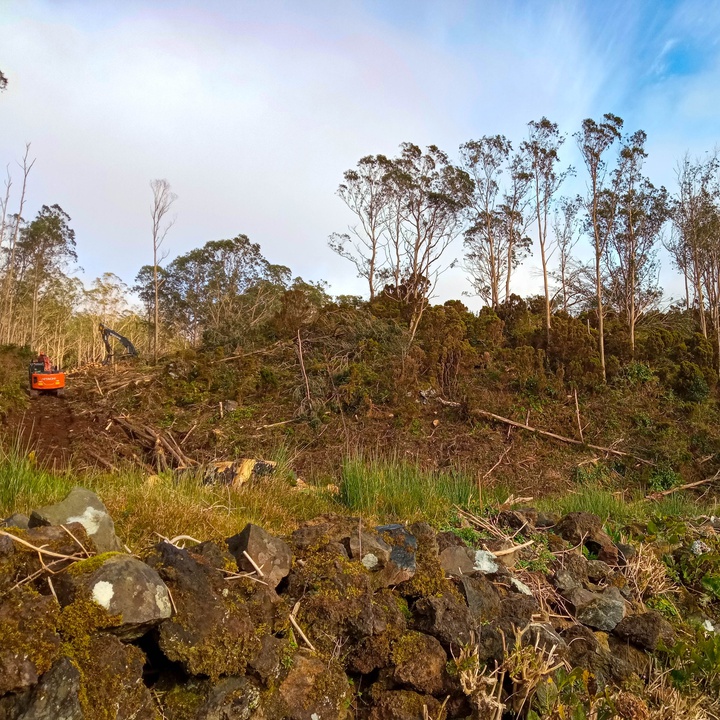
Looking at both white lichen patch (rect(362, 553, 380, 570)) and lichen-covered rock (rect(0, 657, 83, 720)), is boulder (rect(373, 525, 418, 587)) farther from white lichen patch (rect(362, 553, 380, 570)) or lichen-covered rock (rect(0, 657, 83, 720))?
lichen-covered rock (rect(0, 657, 83, 720))

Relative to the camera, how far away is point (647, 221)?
19.5m

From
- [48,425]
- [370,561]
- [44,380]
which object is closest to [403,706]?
[370,561]

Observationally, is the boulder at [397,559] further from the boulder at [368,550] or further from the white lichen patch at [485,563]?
the white lichen patch at [485,563]

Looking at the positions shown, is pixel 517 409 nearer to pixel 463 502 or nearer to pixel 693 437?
pixel 693 437

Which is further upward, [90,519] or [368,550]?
[90,519]

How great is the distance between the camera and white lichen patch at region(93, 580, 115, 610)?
1857 mm

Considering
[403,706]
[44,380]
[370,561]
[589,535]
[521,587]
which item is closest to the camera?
[403,706]

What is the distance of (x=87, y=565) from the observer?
6.49ft

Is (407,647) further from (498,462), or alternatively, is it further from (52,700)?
(498,462)

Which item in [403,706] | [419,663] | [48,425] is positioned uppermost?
[48,425]

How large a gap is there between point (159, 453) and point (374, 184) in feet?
70.4

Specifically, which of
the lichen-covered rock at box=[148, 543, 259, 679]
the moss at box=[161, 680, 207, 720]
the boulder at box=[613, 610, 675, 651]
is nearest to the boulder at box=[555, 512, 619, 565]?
the boulder at box=[613, 610, 675, 651]

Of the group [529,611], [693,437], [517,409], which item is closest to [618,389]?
[693,437]

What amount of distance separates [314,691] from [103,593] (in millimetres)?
909
